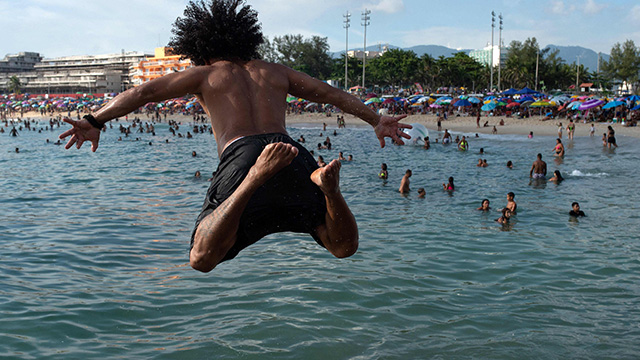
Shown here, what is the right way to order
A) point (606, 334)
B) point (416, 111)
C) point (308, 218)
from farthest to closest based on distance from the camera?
point (416, 111)
point (606, 334)
point (308, 218)

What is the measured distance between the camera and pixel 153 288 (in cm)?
1034

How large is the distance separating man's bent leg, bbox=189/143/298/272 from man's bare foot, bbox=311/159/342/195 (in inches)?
8.0

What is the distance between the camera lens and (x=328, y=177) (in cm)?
324

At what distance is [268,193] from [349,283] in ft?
23.6

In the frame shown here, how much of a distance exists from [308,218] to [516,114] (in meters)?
51.2

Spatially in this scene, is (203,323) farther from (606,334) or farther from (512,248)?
(512,248)

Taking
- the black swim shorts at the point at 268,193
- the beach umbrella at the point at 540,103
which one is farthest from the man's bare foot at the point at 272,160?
the beach umbrella at the point at 540,103

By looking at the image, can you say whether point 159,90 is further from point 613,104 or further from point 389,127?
point 613,104

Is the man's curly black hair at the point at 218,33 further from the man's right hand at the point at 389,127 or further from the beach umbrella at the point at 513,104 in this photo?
the beach umbrella at the point at 513,104

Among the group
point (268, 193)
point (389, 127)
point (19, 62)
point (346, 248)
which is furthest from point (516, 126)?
point (19, 62)

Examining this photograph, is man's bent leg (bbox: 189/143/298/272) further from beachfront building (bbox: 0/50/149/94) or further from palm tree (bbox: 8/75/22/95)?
palm tree (bbox: 8/75/22/95)

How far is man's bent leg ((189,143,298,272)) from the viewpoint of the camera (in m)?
3.16

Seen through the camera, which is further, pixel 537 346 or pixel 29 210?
pixel 29 210

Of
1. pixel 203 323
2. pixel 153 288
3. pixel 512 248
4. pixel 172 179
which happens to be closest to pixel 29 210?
pixel 172 179
